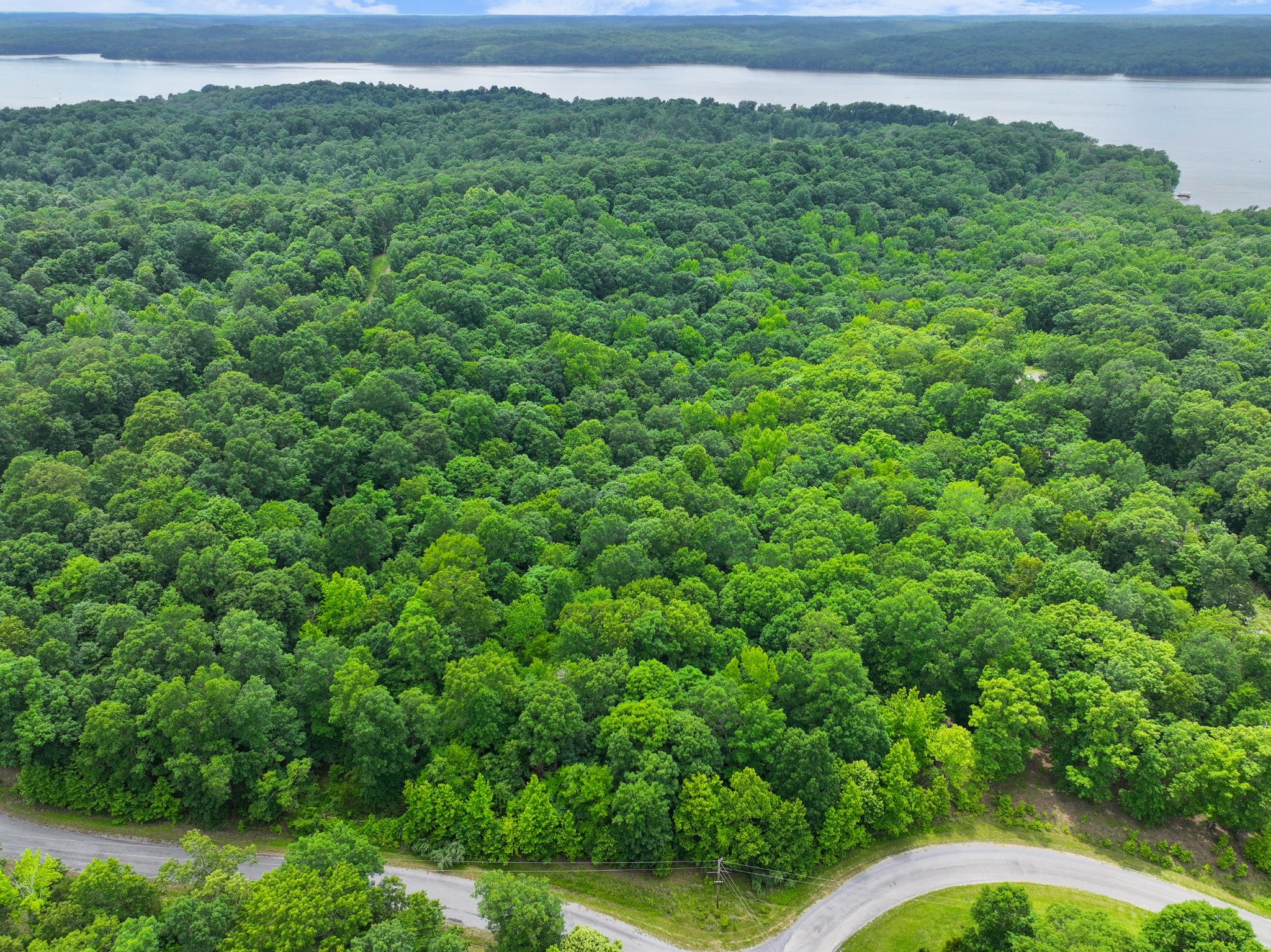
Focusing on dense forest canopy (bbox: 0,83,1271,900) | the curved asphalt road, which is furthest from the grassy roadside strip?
dense forest canopy (bbox: 0,83,1271,900)

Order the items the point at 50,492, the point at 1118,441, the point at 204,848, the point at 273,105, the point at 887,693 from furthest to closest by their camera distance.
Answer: the point at 273,105 → the point at 1118,441 → the point at 50,492 → the point at 887,693 → the point at 204,848

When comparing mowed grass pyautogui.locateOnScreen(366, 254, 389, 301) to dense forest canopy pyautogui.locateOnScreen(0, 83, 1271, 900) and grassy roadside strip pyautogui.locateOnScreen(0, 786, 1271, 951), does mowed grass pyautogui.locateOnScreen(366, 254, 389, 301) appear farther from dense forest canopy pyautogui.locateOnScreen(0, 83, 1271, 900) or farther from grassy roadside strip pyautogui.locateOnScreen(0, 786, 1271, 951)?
grassy roadside strip pyautogui.locateOnScreen(0, 786, 1271, 951)

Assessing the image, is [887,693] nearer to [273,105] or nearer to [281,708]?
[281,708]

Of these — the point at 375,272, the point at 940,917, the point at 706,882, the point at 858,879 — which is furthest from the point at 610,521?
the point at 375,272

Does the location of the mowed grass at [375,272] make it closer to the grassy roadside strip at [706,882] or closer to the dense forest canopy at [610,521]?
the dense forest canopy at [610,521]

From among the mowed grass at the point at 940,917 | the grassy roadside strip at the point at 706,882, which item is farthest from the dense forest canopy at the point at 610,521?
the mowed grass at the point at 940,917

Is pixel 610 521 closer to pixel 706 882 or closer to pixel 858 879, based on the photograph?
pixel 706 882

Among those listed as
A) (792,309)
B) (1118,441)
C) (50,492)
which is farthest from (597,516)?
(792,309)
